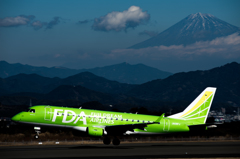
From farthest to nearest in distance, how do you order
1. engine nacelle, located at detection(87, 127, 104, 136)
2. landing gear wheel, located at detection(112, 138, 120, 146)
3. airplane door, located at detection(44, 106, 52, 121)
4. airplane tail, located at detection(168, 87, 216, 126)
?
1. airplane tail, located at detection(168, 87, 216, 126)
2. landing gear wheel, located at detection(112, 138, 120, 146)
3. airplane door, located at detection(44, 106, 52, 121)
4. engine nacelle, located at detection(87, 127, 104, 136)

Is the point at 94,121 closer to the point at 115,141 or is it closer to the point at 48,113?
the point at 115,141

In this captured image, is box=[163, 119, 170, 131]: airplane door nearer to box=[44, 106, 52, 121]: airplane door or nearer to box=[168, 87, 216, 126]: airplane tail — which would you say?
box=[168, 87, 216, 126]: airplane tail

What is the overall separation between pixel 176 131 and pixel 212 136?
24600 millimetres

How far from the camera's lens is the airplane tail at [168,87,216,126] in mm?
55281

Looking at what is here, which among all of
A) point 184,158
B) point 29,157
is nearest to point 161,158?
point 184,158

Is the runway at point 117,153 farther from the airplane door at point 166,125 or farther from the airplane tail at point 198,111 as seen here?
the airplane tail at point 198,111

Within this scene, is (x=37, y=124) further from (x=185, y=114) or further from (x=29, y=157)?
(x=185, y=114)

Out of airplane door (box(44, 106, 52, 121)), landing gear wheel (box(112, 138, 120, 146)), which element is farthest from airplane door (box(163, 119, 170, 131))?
airplane door (box(44, 106, 52, 121))

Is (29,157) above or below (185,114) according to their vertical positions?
below

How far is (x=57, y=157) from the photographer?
35469 mm

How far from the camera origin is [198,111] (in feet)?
182

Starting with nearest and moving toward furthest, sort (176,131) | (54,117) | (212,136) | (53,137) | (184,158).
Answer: (184,158) < (54,117) < (176,131) < (53,137) < (212,136)

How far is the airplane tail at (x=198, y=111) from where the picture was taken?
55.3 metres

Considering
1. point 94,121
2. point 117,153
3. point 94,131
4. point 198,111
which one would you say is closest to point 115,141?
point 94,121
